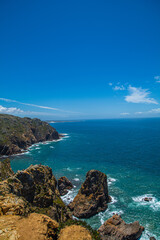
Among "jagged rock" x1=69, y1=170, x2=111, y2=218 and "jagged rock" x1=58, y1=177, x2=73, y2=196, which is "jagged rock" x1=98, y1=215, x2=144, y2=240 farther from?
"jagged rock" x1=58, y1=177, x2=73, y2=196

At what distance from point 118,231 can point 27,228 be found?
77.0ft

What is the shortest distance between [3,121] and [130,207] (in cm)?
12332

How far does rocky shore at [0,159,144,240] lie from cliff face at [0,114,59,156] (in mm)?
57716

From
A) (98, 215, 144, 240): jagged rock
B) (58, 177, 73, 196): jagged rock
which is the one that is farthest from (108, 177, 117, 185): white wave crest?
(98, 215, 144, 240): jagged rock

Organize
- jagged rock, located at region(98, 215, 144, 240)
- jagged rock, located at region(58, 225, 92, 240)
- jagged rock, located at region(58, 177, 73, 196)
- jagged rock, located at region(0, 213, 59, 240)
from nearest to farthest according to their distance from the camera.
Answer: jagged rock, located at region(0, 213, 59, 240)
jagged rock, located at region(58, 225, 92, 240)
jagged rock, located at region(98, 215, 144, 240)
jagged rock, located at region(58, 177, 73, 196)

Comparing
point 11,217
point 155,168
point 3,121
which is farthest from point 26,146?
point 11,217

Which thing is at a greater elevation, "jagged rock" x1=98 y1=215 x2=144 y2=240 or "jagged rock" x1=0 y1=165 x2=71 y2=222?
"jagged rock" x1=0 y1=165 x2=71 y2=222

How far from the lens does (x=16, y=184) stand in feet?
84.4

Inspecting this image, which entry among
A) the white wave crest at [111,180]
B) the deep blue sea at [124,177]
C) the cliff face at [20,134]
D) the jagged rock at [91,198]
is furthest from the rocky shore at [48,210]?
the cliff face at [20,134]

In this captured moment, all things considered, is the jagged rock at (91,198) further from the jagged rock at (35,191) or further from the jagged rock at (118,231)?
the jagged rock at (35,191)

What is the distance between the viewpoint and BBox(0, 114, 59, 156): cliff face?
101 metres

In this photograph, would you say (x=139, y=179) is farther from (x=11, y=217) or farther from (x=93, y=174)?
(x=11, y=217)

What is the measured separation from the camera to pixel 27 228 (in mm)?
13852

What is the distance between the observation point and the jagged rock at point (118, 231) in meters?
27.9
